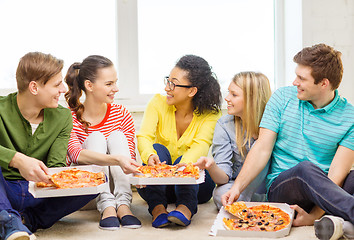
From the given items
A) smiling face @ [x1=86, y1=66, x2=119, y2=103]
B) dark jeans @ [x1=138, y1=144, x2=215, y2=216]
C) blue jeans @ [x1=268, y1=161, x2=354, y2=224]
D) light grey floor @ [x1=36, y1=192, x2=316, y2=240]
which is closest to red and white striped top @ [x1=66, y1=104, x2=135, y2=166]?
smiling face @ [x1=86, y1=66, x2=119, y2=103]

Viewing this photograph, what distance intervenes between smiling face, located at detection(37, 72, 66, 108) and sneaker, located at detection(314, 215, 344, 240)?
1399 mm

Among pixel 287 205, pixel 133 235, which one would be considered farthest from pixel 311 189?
pixel 133 235

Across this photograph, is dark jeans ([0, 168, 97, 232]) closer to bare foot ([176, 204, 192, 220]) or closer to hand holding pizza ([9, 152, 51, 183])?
hand holding pizza ([9, 152, 51, 183])

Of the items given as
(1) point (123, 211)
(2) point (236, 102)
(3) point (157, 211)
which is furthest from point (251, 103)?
(1) point (123, 211)

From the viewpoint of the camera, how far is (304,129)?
8.23 ft

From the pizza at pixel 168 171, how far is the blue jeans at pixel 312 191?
46 cm

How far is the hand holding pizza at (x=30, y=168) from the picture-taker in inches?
83.0

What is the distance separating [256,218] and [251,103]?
2.44 ft

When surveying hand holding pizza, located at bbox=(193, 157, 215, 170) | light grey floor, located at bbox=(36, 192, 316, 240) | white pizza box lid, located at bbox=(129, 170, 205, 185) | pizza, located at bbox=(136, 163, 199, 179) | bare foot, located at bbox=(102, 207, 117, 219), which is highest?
hand holding pizza, located at bbox=(193, 157, 215, 170)

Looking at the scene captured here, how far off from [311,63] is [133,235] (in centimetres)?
124

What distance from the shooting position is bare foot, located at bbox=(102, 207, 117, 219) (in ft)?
7.81

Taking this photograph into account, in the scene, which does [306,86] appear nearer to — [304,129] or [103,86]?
[304,129]

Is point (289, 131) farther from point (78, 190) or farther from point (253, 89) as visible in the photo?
point (78, 190)

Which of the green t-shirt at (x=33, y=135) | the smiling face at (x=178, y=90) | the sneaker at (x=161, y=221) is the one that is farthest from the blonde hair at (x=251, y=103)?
the green t-shirt at (x=33, y=135)
